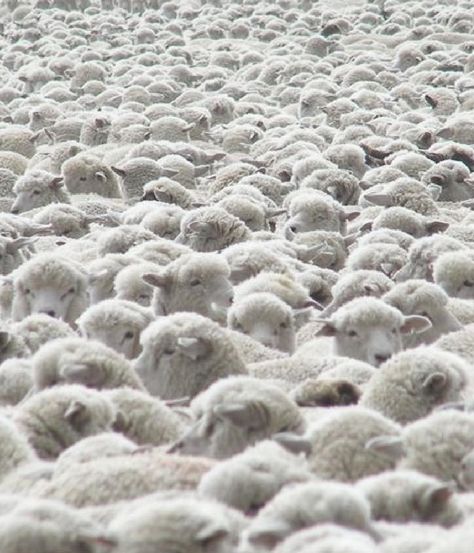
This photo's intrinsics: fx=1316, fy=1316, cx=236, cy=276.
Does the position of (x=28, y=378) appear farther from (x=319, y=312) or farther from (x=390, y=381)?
(x=319, y=312)

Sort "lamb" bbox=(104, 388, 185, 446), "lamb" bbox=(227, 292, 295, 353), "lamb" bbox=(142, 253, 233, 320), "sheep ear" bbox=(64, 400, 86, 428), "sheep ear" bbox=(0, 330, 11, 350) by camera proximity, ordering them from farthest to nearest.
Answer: "lamb" bbox=(142, 253, 233, 320)
"lamb" bbox=(227, 292, 295, 353)
"sheep ear" bbox=(0, 330, 11, 350)
"lamb" bbox=(104, 388, 185, 446)
"sheep ear" bbox=(64, 400, 86, 428)

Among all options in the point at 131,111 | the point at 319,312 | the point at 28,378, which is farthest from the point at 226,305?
the point at 131,111

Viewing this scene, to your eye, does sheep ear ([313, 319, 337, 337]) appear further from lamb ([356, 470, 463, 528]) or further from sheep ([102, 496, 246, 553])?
sheep ([102, 496, 246, 553])

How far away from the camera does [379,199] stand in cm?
1251

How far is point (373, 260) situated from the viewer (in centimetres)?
1005

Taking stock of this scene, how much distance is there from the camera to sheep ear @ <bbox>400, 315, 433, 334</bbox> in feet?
26.3

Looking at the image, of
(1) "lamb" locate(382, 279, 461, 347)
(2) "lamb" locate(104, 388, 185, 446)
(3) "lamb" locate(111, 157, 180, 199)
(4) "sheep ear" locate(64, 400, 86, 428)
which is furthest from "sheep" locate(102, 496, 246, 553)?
(3) "lamb" locate(111, 157, 180, 199)

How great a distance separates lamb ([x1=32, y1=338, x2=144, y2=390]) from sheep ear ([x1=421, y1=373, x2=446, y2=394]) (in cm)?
144

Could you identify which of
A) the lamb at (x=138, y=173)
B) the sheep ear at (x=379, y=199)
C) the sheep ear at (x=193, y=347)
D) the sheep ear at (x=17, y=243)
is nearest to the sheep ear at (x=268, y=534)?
the sheep ear at (x=193, y=347)

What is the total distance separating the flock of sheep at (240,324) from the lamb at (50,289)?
2 centimetres

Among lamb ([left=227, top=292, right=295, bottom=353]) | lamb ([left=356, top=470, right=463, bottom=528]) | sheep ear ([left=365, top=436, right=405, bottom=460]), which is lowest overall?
lamb ([left=227, top=292, right=295, bottom=353])

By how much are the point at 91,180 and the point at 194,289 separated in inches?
254

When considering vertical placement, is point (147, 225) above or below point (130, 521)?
below

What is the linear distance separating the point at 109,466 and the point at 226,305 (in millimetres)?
3805
